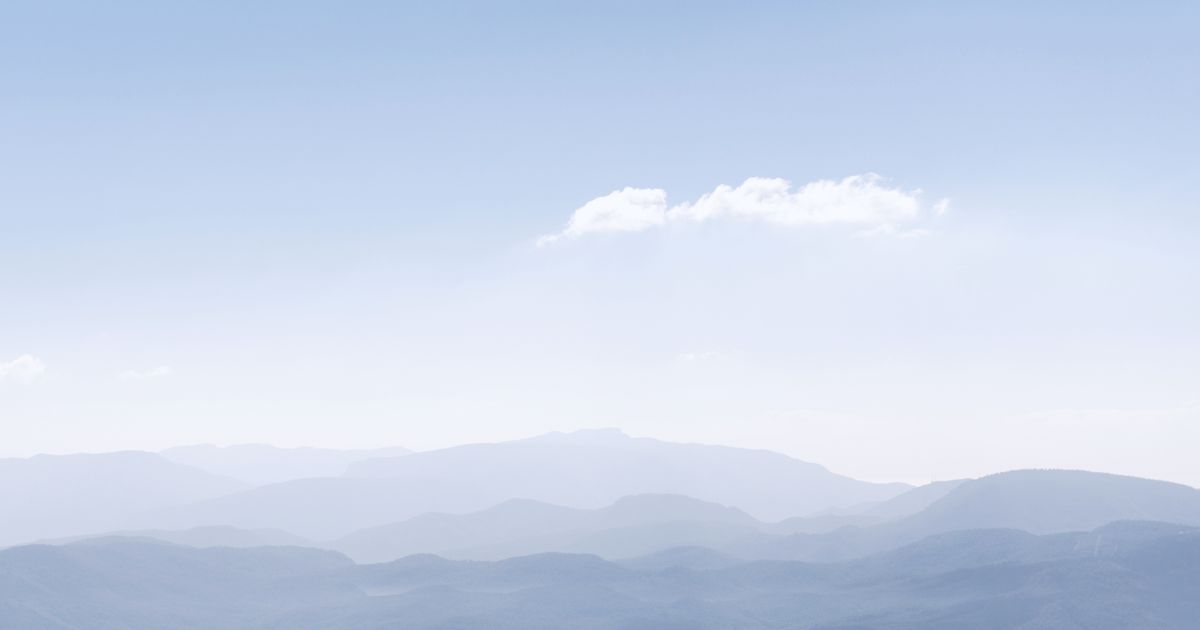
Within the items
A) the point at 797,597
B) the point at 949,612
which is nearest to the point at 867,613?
the point at 949,612

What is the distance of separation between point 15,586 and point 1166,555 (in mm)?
214495

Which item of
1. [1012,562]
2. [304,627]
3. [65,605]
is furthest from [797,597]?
[65,605]

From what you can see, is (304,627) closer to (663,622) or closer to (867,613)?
(663,622)

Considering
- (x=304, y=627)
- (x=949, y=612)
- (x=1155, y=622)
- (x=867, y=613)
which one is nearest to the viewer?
(x=1155, y=622)

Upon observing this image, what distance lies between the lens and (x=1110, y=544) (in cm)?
19412

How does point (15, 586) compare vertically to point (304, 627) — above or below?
above

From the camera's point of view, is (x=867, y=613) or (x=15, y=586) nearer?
(x=867, y=613)

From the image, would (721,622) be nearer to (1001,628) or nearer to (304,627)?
(1001,628)

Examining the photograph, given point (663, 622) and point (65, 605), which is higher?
point (65, 605)

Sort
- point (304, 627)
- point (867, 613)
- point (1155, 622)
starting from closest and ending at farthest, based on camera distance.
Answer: point (1155, 622), point (867, 613), point (304, 627)

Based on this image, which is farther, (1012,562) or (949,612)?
(1012,562)

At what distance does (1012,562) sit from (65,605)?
181m

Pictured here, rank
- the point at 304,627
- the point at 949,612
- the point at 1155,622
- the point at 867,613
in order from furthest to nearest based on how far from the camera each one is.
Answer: the point at 304,627
the point at 867,613
the point at 949,612
the point at 1155,622

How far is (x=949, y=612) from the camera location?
160 m
